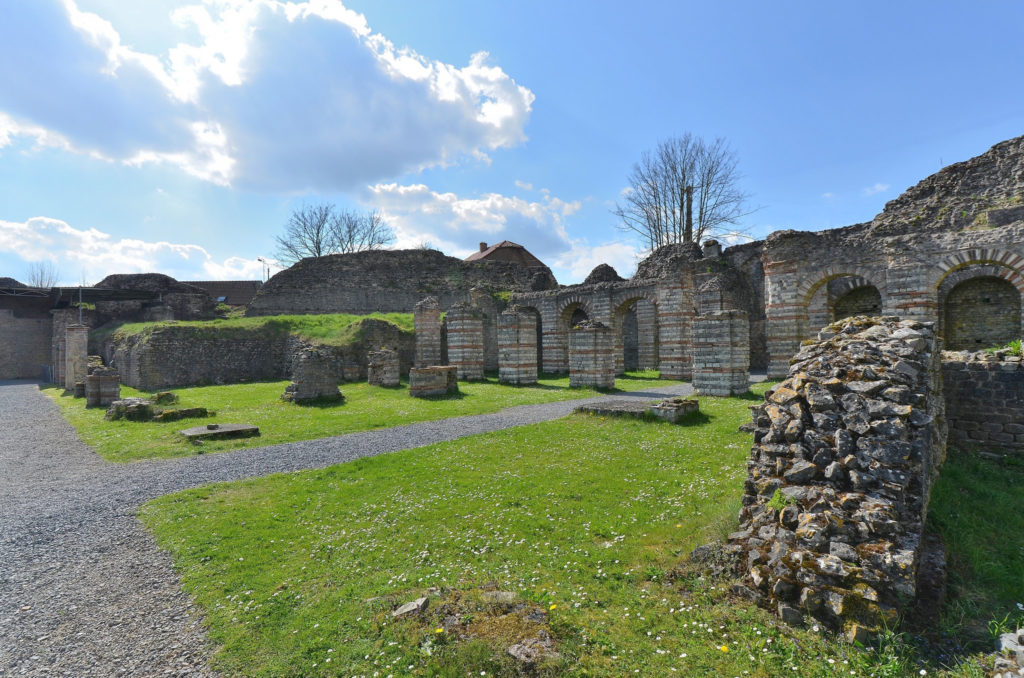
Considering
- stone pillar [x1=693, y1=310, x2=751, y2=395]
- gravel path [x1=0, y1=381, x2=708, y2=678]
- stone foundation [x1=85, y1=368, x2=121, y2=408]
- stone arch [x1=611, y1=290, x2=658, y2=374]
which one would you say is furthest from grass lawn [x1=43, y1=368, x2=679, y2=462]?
stone pillar [x1=693, y1=310, x2=751, y2=395]

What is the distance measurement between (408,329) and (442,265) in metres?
11.7

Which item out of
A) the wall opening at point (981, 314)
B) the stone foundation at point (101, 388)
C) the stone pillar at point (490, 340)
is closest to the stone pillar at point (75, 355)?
the stone foundation at point (101, 388)

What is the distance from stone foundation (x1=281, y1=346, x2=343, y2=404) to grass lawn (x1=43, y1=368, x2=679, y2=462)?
1.63 ft

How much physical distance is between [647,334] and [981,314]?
10.8m

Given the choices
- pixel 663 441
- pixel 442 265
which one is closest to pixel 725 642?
pixel 663 441

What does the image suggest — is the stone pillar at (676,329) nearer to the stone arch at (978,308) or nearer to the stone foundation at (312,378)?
the stone arch at (978,308)

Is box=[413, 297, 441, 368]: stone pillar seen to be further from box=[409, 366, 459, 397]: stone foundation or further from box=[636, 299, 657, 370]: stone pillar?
box=[636, 299, 657, 370]: stone pillar

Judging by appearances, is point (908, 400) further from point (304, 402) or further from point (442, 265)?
point (442, 265)

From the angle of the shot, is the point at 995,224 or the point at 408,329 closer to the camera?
the point at 995,224

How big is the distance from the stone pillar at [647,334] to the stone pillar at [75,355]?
22821 millimetres

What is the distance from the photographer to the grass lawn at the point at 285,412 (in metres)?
9.16

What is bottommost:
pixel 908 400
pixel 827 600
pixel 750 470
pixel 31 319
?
pixel 827 600

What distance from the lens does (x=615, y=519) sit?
4.88 metres

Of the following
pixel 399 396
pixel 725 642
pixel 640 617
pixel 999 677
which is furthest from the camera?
pixel 399 396
